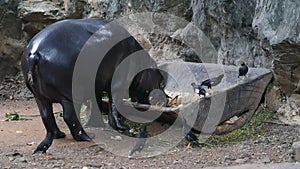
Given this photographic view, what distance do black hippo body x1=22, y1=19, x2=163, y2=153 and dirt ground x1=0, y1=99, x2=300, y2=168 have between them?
24 cm

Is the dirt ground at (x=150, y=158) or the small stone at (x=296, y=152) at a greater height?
the small stone at (x=296, y=152)

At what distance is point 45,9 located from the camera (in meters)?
10.2

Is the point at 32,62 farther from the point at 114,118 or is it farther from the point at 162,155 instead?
the point at 162,155

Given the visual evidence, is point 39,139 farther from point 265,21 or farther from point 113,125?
point 265,21

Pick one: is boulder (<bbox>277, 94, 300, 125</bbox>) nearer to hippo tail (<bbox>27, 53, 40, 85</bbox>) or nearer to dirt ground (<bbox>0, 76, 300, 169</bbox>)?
dirt ground (<bbox>0, 76, 300, 169</bbox>)

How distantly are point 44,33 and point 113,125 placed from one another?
130 cm

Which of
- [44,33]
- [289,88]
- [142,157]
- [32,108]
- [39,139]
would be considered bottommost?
[32,108]

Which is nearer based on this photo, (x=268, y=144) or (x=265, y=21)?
(x=268, y=144)

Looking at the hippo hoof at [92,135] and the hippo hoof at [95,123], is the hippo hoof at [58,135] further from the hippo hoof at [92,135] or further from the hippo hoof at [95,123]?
the hippo hoof at [95,123]

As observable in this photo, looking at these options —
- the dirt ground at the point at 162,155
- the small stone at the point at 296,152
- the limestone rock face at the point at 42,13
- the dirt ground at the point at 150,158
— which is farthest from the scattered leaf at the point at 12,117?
the small stone at the point at 296,152

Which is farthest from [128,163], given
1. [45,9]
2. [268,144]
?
[45,9]

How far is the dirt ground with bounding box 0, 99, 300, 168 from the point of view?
4.40 m

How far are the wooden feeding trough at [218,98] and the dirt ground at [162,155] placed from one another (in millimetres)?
308

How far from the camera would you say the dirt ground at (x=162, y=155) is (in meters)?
4.40
